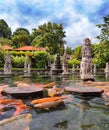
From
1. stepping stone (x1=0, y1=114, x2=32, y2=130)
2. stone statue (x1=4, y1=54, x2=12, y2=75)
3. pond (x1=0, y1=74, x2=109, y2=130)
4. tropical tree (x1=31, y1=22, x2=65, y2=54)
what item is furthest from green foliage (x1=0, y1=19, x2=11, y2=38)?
stepping stone (x1=0, y1=114, x2=32, y2=130)

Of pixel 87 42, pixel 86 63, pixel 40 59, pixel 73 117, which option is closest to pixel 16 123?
pixel 73 117

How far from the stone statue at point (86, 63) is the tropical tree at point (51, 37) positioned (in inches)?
2115

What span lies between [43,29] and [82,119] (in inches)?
2764

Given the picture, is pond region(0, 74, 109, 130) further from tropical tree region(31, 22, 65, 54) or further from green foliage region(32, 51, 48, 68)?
tropical tree region(31, 22, 65, 54)

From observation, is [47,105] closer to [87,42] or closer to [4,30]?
[87,42]

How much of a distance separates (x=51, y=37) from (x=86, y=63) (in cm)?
5717

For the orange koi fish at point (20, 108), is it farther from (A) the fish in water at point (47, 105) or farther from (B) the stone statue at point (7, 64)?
(B) the stone statue at point (7, 64)

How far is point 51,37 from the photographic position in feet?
241

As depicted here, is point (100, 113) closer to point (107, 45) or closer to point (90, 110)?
point (90, 110)

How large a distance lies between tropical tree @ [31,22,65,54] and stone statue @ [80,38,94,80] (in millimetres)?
53720

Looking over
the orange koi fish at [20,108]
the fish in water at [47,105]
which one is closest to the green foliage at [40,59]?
the fish in water at [47,105]

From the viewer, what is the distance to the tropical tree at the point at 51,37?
72500mm

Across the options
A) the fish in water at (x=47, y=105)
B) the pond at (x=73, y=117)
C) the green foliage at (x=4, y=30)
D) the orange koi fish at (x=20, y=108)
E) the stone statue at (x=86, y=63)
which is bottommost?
the pond at (x=73, y=117)

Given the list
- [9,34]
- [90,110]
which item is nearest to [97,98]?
[90,110]
